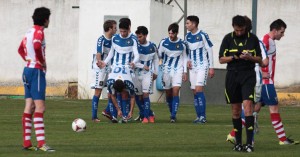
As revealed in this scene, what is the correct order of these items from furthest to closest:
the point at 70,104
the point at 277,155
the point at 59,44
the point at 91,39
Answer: the point at 59,44
the point at 91,39
the point at 70,104
the point at 277,155

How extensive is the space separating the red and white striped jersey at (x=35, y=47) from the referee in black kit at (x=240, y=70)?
2.77 meters

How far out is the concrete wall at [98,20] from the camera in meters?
39.4

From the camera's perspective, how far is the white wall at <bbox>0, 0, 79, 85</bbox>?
159 feet

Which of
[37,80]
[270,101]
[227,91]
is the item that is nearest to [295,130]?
[270,101]

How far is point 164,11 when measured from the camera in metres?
41.1

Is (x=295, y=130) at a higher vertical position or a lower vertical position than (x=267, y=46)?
lower

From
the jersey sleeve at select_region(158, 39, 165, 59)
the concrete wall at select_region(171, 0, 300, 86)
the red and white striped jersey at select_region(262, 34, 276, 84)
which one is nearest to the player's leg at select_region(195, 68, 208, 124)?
the jersey sleeve at select_region(158, 39, 165, 59)

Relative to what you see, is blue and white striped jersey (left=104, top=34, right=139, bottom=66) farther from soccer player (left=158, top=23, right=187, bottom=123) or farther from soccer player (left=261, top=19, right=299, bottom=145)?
soccer player (left=261, top=19, right=299, bottom=145)

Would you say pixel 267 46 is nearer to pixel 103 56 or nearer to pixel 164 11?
→ pixel 103 56

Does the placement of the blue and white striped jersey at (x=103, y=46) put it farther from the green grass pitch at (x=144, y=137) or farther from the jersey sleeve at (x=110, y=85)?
the green grass pitch at (x=144, y=137)

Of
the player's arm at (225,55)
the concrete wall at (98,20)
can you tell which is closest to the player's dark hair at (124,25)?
the player's arm at (225,55)

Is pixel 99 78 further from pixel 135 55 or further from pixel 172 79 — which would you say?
pixel 172 79

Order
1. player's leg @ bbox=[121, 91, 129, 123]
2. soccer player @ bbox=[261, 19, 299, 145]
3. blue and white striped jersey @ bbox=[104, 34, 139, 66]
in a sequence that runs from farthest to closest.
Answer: player's leg @ bbox=[121, 91, 129, 123] → blue and white striped jersey @ bbox=[104, 34, 139, 66] → soccer player @ bbox=[261, 19, 299, 145]

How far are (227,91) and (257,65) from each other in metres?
1.01
